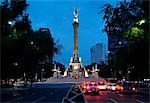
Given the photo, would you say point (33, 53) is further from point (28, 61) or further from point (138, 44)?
point (138, 44)

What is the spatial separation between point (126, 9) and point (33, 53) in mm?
50717

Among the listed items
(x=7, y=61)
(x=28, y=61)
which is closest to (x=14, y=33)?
(x=7, y=61)

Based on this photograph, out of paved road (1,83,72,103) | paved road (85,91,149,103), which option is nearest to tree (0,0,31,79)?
paved road (1,83,72,103)

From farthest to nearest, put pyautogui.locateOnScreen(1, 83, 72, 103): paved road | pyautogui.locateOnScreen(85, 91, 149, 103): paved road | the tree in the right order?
the tree < pyautogui.locateOnScreen(1, 83, 72, 103): paved road < pyautogui.locateOnScreen(85, 91, 149, 103): paved road

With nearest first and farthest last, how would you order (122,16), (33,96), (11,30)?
1. (122,16)
2. (11,30)
3. (33,96)

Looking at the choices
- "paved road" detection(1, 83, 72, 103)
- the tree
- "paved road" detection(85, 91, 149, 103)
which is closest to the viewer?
"paved road" detection(85, 91, 149, 103)

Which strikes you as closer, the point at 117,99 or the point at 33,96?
the point at 117,99

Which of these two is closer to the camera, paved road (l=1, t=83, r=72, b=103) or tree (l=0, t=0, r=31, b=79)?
paved road (l=1, t=83, r=72, b=103)

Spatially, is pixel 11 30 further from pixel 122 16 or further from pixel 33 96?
pixel 122 16

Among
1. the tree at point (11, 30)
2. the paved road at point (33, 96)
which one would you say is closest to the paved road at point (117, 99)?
the paved road at point (33, 96)

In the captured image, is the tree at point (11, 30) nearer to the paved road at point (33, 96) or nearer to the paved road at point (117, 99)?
the paved road at point (33, 96)

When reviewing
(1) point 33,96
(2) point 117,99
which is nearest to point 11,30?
(1) point 33,96

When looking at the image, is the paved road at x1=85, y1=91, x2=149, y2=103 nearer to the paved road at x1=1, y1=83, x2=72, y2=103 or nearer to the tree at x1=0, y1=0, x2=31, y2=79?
the paved road at x1=1, y1=83, x2=72, y2=103

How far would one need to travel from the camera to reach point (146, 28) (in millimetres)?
41375
